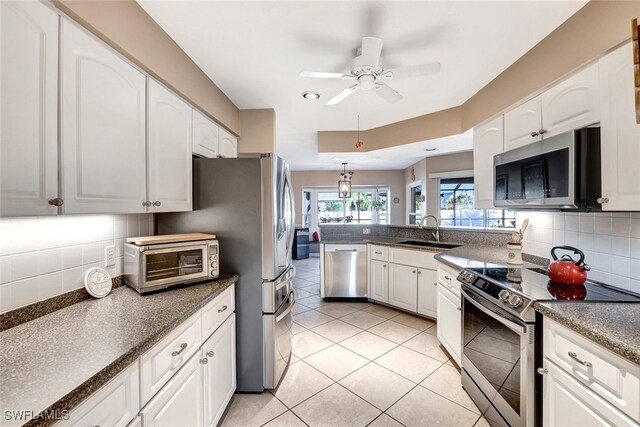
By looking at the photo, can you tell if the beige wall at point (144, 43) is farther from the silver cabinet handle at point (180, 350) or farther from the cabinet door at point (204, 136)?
the silver cabinet handle at point (180, 350)

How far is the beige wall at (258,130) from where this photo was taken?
304 cm

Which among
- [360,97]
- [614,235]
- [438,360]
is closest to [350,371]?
[438,360]

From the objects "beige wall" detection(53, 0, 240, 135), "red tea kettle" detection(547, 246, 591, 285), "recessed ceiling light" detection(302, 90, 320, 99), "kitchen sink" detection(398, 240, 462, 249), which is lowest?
"kitchen sink" detection(398, 240, 462, 249)

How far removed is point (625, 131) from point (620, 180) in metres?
0.24

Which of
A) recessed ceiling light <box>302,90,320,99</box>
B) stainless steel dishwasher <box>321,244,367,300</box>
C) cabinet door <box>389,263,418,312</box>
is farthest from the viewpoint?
stainless steel dishwasher <box>321,244,367,300</box>

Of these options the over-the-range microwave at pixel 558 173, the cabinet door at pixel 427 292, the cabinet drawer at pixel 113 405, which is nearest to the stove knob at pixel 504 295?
the over-the-range microwave at pixel 558 173

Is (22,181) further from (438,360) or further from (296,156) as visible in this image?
(296,156)

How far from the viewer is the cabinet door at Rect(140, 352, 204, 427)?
1.07m

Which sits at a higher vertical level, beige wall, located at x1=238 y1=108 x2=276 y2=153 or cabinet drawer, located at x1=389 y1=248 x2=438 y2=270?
beige wall, located at x1=238 y1=108 x2=276 y2=153

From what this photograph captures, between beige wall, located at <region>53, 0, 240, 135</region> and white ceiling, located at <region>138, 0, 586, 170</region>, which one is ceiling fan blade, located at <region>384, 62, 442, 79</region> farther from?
beige wall, located at <region>53, 0, 240, 135</region>

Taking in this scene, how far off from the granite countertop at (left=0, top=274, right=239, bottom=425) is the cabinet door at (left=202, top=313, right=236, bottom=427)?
34 centimetres

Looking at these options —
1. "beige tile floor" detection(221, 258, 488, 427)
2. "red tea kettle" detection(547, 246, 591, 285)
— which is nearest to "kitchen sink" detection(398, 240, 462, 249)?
"beige tile floor" detection(221, 258, 488, 427)

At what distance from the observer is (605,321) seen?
112 centimetres

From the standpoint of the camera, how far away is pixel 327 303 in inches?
155
